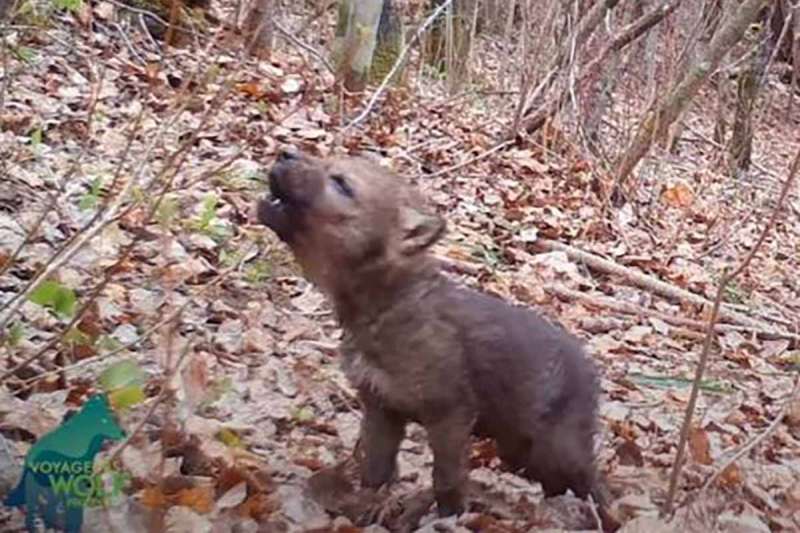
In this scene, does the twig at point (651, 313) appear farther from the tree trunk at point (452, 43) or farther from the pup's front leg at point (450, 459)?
the tree trunk at point (452, 43)

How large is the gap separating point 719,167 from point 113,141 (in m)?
8.00

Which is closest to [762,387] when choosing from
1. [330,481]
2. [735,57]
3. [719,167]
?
[330,481]

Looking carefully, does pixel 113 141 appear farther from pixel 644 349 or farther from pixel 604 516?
pixel 604 516

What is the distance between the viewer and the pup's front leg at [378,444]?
4355 millimetres

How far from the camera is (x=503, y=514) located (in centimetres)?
449

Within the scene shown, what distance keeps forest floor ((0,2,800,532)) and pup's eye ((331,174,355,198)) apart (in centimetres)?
38

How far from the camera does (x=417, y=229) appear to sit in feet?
14.4

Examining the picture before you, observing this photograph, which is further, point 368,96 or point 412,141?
point 368,96

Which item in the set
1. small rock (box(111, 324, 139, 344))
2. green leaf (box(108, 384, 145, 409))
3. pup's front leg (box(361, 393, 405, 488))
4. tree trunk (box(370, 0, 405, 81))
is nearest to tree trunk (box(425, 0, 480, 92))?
tree trunk (box(370, 0, 405, 81))

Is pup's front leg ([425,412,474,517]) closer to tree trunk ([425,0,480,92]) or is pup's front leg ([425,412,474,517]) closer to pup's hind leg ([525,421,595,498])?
pup's hind leg ([525,421,595,498])

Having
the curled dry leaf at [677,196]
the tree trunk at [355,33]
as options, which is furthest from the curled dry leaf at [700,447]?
the curled dry leaf at [677,196]

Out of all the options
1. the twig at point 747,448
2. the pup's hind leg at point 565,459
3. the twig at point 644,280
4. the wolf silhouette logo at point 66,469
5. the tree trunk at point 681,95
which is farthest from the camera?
the tree trunk at point 681,95

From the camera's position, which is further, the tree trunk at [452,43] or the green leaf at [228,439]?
the tree trunk at [452,43]

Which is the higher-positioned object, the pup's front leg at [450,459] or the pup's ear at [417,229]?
the pup's ear at [417,229]
